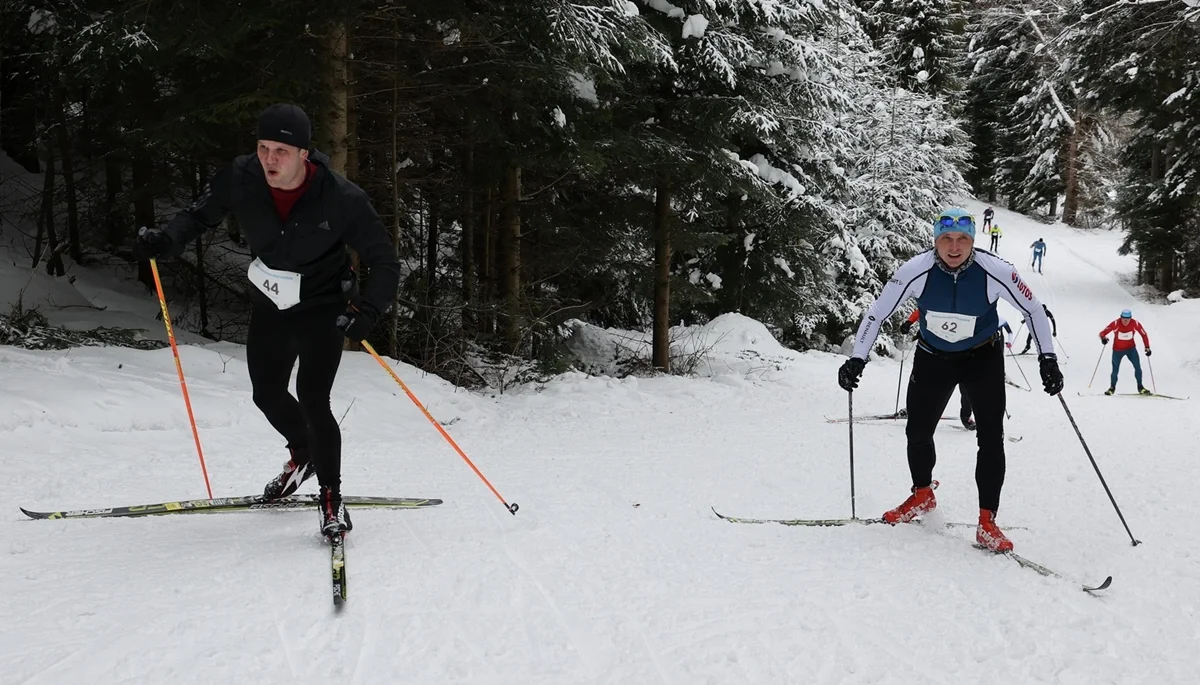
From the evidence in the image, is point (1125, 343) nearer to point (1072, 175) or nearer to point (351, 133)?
point (351, 133)

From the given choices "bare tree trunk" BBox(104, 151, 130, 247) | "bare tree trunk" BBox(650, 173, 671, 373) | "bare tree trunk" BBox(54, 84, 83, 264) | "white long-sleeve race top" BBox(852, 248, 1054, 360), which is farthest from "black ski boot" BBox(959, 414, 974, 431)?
"bare tree trunk" BBox(54, 84, 83, 264)

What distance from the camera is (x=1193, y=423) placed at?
1081cm

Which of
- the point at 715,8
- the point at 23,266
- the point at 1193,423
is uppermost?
the point at 715,8

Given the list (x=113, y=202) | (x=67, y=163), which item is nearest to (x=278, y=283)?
(x=113, y=202)

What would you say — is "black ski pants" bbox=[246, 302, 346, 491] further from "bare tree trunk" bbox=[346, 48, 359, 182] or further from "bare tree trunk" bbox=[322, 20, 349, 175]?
"bare tree trunk" bbox=[346, 48, 359, 182]

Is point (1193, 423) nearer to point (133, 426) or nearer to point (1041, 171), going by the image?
point (133, 426)

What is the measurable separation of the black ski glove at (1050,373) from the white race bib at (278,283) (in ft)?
13.7

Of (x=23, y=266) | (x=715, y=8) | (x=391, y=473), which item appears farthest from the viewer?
(x=23, y=266)

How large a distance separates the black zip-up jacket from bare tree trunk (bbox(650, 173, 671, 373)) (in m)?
8.54

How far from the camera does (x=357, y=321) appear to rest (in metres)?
3.65

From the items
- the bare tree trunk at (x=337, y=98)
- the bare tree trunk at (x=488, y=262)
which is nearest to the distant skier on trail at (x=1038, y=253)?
the bare tree trunk at (x=488, y=262)

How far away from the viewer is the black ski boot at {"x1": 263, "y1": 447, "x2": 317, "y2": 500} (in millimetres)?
4539

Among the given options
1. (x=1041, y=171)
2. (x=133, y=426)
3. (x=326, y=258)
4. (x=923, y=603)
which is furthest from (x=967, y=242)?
(x=1041, y=171)

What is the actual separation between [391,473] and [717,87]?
8375 millimetres
